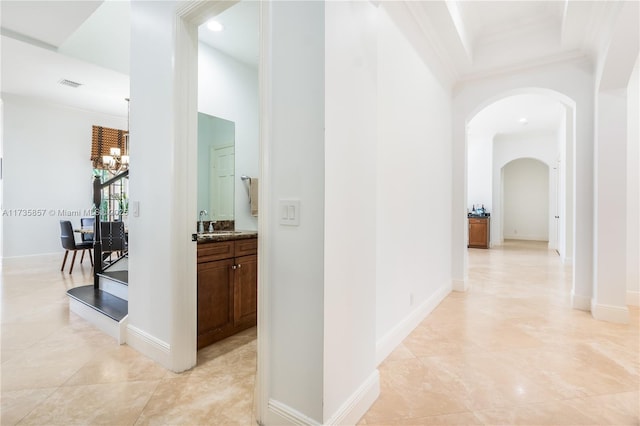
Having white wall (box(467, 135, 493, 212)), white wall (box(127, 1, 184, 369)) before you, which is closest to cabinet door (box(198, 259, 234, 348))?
white wall (box(127, 1, 184, 369))

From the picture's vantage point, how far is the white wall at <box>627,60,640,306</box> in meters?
3.47

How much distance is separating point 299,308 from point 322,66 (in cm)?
110

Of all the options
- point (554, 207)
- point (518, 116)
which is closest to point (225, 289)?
point (518, 116)

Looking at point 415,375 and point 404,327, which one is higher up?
point 404,327

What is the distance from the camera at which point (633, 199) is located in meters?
3.50

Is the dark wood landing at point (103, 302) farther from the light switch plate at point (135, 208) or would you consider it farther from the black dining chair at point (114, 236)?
the black dining chair at point (114, 236)

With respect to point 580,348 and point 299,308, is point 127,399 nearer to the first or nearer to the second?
point 299,308

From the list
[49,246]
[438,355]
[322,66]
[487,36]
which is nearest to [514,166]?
[487,36]

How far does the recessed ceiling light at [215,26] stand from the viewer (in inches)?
118

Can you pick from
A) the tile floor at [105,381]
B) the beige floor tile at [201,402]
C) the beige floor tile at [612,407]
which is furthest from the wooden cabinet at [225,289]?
the beige floor tile at [612,407]

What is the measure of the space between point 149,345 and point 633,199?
512cm

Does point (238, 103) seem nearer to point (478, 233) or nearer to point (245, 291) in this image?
point (245, 291)

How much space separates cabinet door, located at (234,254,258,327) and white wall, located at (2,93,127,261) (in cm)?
657

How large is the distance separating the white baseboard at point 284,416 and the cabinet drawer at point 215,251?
1207 millimetres
